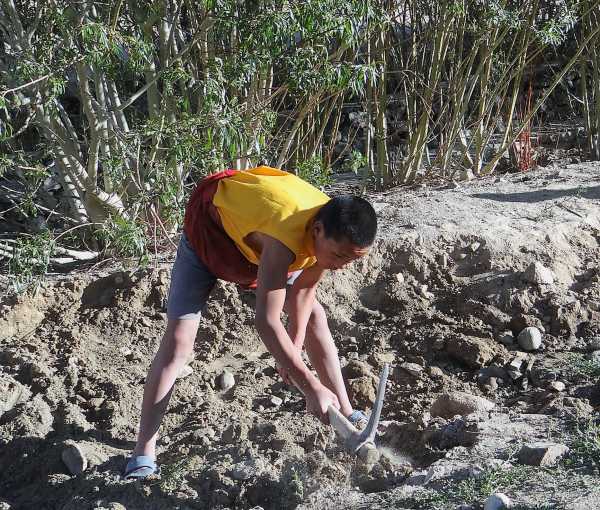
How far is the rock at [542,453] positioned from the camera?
3158mm

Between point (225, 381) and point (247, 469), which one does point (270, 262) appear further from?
point (225, 381)

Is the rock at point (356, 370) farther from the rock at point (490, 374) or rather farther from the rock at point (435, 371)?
the rock at point (490, 374)

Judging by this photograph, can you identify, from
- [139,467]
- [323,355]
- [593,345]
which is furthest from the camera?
[593,345]

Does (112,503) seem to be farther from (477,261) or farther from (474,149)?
(474,149)

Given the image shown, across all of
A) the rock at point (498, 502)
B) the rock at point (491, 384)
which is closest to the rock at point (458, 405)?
the rock at point (491, 384)

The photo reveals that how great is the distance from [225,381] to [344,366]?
576mm

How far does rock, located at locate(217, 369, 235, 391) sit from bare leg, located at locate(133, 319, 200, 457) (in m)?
0.83

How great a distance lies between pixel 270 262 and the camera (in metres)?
3.04

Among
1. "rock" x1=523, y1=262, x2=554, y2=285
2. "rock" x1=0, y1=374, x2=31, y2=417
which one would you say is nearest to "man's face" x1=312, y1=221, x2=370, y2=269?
"rock" x1=0, y1=374, x2=31, y2=417

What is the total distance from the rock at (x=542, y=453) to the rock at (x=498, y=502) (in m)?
0.33

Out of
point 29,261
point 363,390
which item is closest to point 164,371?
point 363,390

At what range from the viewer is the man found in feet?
9.94

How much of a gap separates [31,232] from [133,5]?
160 centimetres

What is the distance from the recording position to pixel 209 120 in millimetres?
4805
